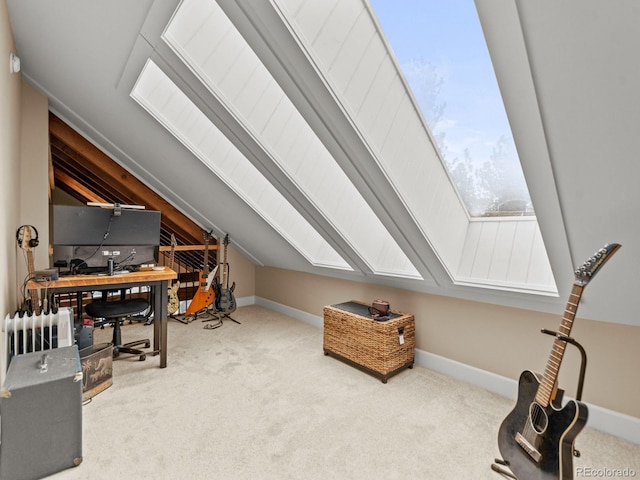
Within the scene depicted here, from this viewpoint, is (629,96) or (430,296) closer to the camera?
(629,96)

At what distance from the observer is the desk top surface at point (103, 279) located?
2292mm

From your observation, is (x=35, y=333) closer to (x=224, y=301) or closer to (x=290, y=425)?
(x=290, y=425)

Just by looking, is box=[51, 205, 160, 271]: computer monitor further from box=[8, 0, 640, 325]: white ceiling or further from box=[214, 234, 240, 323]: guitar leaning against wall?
box=[214, 234, 240, 323]: guitar leaning against wall

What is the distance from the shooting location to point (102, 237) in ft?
8.92

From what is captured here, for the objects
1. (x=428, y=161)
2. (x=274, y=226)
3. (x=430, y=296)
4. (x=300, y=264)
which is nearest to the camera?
(x=428, y=161)

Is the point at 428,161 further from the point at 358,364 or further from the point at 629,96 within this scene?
the point at 358,364

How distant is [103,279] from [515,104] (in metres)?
2.74

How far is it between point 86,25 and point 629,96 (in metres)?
2.27

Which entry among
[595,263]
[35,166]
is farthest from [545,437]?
[35,166]

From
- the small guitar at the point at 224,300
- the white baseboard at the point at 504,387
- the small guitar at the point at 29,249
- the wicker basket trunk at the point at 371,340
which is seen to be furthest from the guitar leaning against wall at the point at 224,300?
the white baseboard at the point at 504,387

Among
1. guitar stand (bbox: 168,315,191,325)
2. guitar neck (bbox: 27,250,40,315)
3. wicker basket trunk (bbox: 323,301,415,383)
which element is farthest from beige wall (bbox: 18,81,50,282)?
wicker basket trunk (bbox: 323,301,415,383)

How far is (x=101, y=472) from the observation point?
1.61 m

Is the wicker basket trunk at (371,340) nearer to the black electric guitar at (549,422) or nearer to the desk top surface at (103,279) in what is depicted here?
the black electric guitar at (549,422)

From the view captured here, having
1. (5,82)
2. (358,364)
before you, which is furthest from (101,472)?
(5,82)
